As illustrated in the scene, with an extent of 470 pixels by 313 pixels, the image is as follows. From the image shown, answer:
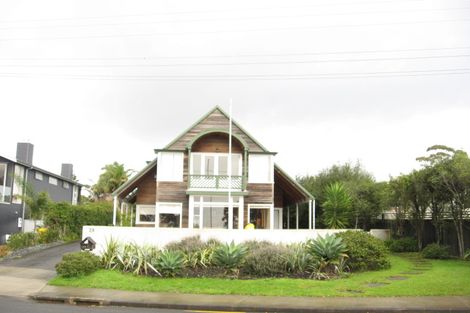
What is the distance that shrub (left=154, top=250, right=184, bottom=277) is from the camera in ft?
58.2

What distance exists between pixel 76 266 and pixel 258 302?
7062 mm

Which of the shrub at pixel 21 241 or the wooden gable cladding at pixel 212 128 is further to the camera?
the wooden gable cladding at pixel 212 128

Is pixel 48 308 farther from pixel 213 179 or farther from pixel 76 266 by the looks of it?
pixel 213 179

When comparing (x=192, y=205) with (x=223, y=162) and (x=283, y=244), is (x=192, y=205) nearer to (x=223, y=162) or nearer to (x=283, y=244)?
(x=223, y=162)

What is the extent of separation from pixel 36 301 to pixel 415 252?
2074 cm

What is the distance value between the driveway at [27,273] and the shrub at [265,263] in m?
6.96

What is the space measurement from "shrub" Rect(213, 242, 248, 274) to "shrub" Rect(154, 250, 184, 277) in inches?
52.0

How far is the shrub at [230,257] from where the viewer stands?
18375 mm

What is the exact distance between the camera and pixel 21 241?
2692 centimetres

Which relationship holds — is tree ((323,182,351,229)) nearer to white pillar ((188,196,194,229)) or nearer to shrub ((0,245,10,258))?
white pillar ((188,196,194,229))

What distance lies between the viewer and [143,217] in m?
31.4

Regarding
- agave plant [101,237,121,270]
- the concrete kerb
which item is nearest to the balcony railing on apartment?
agave plant [101,237,121,270]

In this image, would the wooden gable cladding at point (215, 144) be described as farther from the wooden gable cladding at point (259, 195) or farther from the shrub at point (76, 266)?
the shrub at point (76, 266)

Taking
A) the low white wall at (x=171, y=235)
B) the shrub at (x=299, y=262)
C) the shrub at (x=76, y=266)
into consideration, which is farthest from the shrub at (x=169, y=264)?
the shrub at (x=299, y=262)
